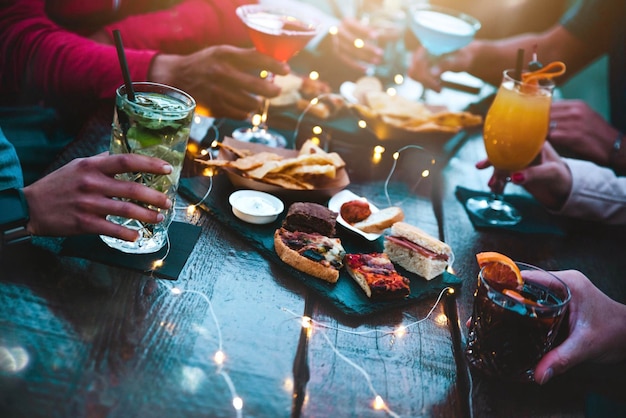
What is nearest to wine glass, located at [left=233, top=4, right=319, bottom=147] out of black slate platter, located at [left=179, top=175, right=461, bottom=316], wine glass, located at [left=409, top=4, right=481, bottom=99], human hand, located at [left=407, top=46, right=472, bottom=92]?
black slate platter, located at [left=179, top=175, right=461, bottom=316]

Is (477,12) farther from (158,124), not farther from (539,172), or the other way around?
(158,124)

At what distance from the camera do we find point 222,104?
89.2 inches

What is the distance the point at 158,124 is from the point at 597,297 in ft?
3.64

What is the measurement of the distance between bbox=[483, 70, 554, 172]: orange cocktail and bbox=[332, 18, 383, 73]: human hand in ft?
3.73

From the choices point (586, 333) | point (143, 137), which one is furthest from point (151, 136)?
point (586, 333)

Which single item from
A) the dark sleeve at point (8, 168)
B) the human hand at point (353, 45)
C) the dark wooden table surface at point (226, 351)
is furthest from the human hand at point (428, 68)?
the dark sleeve at point (8, 168)

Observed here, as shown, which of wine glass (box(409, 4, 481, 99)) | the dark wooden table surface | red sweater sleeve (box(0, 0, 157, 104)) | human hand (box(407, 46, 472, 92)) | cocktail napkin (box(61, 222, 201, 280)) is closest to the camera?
the dark wooden table surface

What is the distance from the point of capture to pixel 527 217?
2.01 m

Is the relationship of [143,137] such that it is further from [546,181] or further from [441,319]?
[546,181]

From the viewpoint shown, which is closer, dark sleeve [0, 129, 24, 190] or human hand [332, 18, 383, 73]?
dark sleeve [0, 129, 24, 190]

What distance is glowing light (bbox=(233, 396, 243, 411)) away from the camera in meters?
1.00

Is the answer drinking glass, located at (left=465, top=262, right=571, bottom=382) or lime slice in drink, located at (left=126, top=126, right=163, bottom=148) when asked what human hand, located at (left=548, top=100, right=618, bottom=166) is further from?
lime slice in drink, located at (left=126, top=126, right=163, bottom=148)

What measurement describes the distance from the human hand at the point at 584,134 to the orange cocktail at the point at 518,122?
2.04 ft

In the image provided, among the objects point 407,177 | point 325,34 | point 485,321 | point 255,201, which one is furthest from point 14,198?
point 325,34
